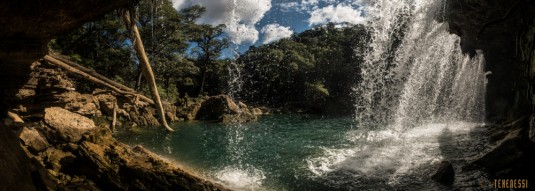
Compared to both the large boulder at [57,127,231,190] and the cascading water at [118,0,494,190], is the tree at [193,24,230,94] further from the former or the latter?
the large boulder at [57,127,231,190]

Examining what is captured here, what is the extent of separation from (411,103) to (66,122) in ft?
102

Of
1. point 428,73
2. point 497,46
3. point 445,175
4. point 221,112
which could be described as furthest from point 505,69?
point 221,112

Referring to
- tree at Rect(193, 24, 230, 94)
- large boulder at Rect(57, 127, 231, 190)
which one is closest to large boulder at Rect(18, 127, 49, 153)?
large boulder at Rect(57, 127, 231, 190)

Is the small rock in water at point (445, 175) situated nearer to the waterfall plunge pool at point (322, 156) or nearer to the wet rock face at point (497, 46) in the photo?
the waterfall plunge pool at point (322, 156)

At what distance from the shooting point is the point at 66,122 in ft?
41.9

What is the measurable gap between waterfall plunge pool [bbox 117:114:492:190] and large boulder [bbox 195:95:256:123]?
7.84 m

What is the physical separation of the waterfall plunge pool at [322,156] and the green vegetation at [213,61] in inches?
588

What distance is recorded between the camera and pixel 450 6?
18109 mm

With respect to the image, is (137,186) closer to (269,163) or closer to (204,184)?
(204,184)

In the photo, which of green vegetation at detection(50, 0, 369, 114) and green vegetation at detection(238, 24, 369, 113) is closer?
green vegetation at detection(50, 0, 369, 114)

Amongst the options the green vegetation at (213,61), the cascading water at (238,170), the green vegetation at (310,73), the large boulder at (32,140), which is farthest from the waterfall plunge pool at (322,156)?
the green vegetation at (310,73)

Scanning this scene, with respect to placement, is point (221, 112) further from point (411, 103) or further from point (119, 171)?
point (119, 171)

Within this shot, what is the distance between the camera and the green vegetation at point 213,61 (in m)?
33.4

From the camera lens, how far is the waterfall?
26375mm
